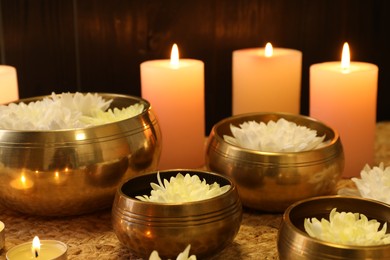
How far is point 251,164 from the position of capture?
849 millimetres

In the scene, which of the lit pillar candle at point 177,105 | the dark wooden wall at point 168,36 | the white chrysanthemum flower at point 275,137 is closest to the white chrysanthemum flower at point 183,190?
the white chrysanthemum flower at point 275,137

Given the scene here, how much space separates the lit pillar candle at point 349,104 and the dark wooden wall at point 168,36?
0.25 meters

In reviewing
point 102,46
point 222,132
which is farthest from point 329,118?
point 102,46

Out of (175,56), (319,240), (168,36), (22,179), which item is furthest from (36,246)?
(168,36)

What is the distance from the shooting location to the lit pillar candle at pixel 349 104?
1.03 m

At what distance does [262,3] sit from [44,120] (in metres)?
0.58

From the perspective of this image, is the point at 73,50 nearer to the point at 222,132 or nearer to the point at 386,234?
the point at 222,132

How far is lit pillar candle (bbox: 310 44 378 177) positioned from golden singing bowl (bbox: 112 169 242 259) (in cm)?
36

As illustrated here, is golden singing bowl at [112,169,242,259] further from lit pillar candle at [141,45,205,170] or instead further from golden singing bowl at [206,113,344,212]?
Result: lit pillar candle at [141,45,205,170]

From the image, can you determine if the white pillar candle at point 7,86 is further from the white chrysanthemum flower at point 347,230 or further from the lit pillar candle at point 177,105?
the white chrysanthemum flower at point 347,230

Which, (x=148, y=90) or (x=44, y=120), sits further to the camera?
(x=148, y=90)

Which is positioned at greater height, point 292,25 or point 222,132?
point 292,25

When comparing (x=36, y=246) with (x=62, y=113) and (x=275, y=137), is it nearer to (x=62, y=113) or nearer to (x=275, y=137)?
(x=62, y=113)

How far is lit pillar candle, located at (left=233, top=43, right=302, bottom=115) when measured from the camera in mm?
1125
